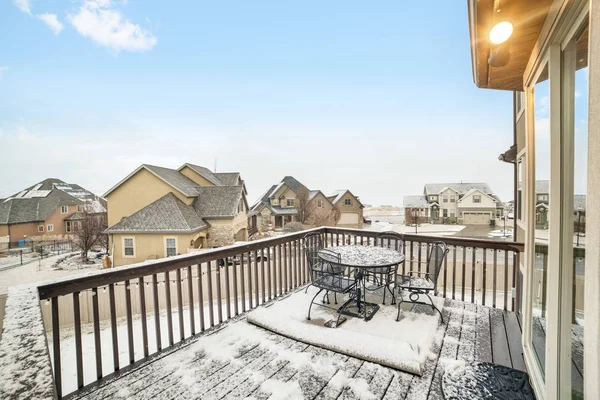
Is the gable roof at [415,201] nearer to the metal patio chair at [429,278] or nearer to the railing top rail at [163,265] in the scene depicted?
the railing top rail at [163,265]

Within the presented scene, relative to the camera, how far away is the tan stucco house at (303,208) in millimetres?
→ 25109

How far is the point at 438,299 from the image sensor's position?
356 centimetres

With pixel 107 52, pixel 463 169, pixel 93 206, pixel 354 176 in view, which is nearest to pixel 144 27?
pixel 107 52

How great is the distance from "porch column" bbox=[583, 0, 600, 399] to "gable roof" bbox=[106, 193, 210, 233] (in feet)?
47.5

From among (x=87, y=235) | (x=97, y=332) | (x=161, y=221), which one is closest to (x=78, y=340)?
(x=97, y=332)

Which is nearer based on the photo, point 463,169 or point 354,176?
point 463,169

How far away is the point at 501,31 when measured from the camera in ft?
5.21

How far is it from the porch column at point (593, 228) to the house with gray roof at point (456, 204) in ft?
91.2

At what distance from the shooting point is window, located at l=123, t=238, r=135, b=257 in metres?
14.0

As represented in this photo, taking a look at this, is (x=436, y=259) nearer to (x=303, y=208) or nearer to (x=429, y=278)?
(x=429, y=278)

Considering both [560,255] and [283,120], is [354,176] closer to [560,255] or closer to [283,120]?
[283,120]

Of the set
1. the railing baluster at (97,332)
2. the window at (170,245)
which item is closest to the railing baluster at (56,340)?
the railing baluster at (97,332)

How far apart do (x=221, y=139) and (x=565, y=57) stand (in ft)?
121

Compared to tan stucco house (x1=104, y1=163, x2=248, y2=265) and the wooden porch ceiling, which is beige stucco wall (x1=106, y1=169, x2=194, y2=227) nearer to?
tan stucco house (x1=104, y1=163, x2=248, y2=265)
